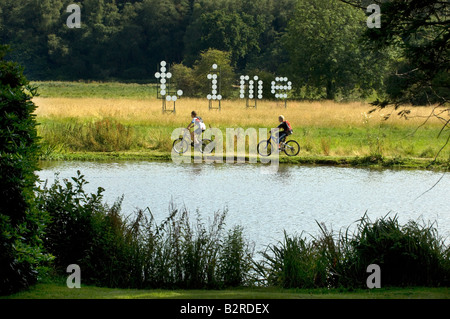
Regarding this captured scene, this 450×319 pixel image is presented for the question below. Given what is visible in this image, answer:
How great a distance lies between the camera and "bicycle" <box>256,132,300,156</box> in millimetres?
22656

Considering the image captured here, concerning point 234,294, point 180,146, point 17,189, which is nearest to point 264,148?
point 180,146

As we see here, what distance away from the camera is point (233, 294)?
21.2 feet

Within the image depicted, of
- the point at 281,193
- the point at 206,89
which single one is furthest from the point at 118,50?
the point at 281,193

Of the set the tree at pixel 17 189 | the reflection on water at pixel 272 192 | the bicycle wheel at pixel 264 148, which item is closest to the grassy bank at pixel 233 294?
the tree at pixel 17 189

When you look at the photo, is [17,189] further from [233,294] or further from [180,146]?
[180,146]

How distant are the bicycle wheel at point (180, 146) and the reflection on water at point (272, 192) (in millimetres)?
1905

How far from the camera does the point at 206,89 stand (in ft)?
202

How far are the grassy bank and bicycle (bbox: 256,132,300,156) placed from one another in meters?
15.4

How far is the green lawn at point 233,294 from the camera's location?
20.4 ft

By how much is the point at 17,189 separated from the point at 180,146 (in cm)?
1646

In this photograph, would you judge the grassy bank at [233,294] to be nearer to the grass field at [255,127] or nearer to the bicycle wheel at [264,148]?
the grass field at [255,127]

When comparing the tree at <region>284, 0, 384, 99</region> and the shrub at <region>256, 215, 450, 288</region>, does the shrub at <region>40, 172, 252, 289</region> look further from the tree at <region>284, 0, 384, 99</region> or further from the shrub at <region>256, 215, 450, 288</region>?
the tree at <region>284, 0, 384, 99</region>

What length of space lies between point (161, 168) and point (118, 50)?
8505 centimetres
